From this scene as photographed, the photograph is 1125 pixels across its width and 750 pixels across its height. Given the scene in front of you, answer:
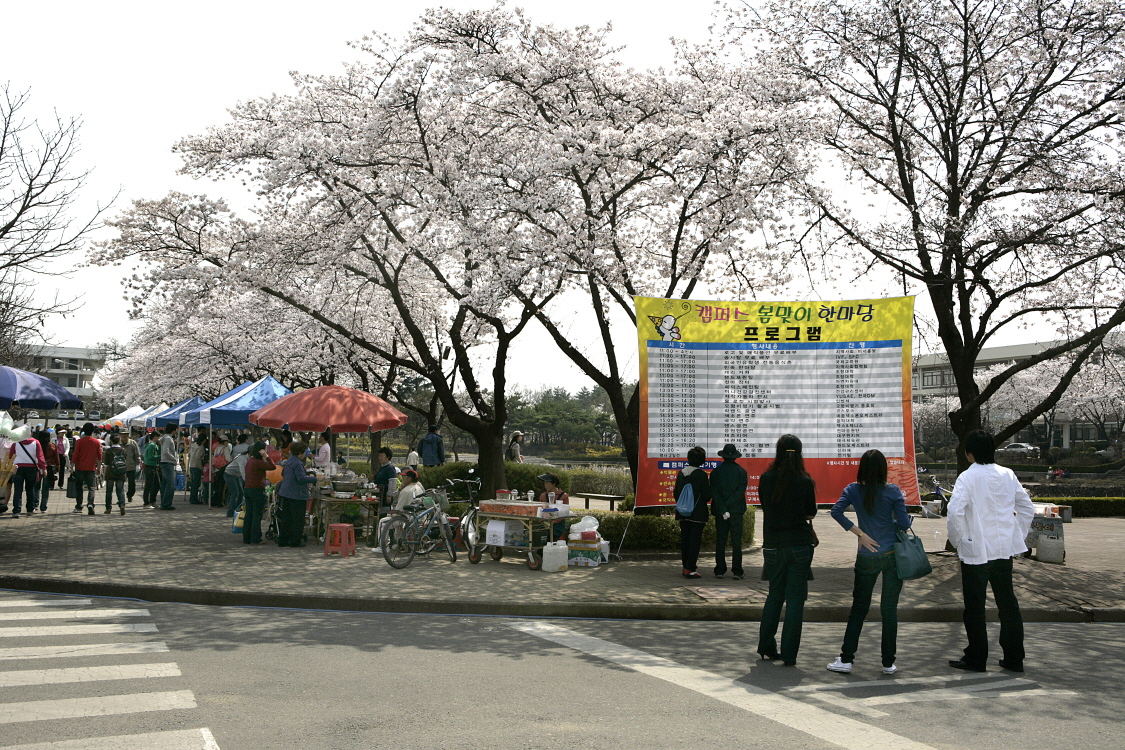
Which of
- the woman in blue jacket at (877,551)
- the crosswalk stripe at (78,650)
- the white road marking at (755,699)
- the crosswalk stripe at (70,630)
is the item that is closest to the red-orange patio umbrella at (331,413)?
the crosswalk stripe at (70,630)

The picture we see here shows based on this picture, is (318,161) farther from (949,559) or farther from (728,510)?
(949,559)

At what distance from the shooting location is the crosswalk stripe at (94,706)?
5383 mm

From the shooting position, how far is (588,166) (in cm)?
1567

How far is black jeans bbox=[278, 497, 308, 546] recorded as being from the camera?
47.2 ft

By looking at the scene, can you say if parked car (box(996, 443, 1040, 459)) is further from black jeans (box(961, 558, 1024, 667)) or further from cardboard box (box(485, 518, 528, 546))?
black jeans (box(961, 558, 1024, 667))

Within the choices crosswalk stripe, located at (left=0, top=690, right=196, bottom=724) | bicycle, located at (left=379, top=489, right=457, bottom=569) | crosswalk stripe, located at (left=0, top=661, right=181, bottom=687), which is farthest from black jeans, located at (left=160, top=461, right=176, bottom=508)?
crosswalk stripe, located at (left=0, top=690, right=196, bottom=724)

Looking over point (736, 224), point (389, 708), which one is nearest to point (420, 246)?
point (736, 224)

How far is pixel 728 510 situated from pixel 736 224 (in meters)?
Result: 6.35

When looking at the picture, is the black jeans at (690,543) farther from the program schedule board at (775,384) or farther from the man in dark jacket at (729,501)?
the program schedule board at (775,384)

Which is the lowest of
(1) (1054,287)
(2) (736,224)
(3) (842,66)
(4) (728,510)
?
(4) (728,510)

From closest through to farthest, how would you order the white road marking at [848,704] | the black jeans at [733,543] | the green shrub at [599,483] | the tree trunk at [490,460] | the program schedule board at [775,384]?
the white road marking at [848,704] < the black jeans at [733,543] < the program schedule board at [775,384] < the tree trunk at [490,460] < the green shrub at [599,483]

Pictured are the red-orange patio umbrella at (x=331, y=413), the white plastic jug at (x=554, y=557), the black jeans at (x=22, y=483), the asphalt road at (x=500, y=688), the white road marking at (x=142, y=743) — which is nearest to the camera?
the white road marking at (x=142, y=743)

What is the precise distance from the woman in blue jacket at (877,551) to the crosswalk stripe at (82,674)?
5.26 m

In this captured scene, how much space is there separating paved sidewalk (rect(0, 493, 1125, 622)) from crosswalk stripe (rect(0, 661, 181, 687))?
10.2 feet
